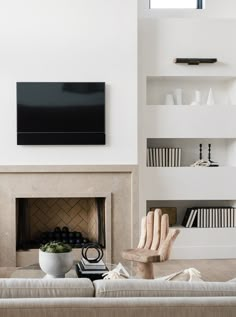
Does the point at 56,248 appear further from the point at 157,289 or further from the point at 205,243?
the point at 205,243

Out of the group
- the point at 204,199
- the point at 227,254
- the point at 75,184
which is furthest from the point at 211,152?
the point at 75,184

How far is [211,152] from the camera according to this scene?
7438 mm

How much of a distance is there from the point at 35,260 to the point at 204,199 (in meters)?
2.15

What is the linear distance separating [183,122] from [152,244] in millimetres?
2007

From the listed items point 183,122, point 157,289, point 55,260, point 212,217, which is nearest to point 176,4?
point 183,122

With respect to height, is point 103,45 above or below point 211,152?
above

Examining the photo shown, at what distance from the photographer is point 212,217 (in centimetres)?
710

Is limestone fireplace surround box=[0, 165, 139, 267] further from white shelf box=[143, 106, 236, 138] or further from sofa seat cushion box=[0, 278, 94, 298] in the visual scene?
sofa seat cushion box=[0, 278, 94, 298]

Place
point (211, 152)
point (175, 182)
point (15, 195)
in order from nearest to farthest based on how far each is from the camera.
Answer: point (15, 195)
point (175, 182)
point (211, 152)

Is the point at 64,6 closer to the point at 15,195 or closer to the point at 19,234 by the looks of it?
the point at 15,195

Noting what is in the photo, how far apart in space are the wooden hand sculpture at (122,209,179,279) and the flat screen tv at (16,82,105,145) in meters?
1.47

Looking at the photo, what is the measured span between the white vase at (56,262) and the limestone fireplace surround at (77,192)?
2.21 m

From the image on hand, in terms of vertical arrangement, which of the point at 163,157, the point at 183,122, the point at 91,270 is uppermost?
the point at 183,122

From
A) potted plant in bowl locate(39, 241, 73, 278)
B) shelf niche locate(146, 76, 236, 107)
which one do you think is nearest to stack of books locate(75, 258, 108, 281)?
potted plant in bowl locate(39, 241, 73, 278)
